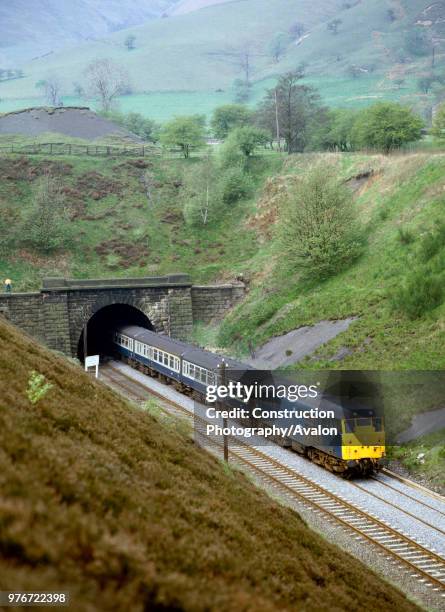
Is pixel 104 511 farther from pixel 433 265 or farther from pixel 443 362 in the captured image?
pixel 433 265

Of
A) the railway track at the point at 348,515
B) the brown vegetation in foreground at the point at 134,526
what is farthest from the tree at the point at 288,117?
the brown vegetation in foreground at the point at 134,526

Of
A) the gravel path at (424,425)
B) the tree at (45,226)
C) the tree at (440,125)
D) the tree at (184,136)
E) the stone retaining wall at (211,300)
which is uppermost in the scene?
the tree at (184,136)

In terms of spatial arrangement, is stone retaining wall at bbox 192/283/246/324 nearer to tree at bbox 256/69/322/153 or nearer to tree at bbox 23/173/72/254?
tree at bbox 23/173/72/254

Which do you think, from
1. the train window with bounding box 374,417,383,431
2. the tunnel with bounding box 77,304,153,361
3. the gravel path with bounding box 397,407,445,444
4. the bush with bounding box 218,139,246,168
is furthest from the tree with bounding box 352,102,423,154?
the train window with bounding box 374,417,383,431

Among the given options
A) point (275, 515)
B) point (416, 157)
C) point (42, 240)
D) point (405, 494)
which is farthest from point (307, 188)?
point (275, 515)

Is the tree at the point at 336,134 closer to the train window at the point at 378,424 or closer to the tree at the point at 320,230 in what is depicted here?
the tree at the point at 320,230

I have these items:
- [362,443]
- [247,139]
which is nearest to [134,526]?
[362,443]

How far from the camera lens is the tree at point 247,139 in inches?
3132

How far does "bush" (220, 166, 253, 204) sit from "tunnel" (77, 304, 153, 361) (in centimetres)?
1695

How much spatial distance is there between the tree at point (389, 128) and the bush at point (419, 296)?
3438 centimetres

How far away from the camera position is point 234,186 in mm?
73062

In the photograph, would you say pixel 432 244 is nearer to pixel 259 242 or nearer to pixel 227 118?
pixel 259 242

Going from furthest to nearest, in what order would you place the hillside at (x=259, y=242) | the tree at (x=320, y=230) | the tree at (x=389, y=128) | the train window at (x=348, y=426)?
1. the tree at (x=389, y=128)
2. the tree at (x=320, y=230)
3. the hillside at (x=259, y=242)
4. the train window at (x=348, y=426)

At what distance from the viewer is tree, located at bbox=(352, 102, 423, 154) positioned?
7125cm
